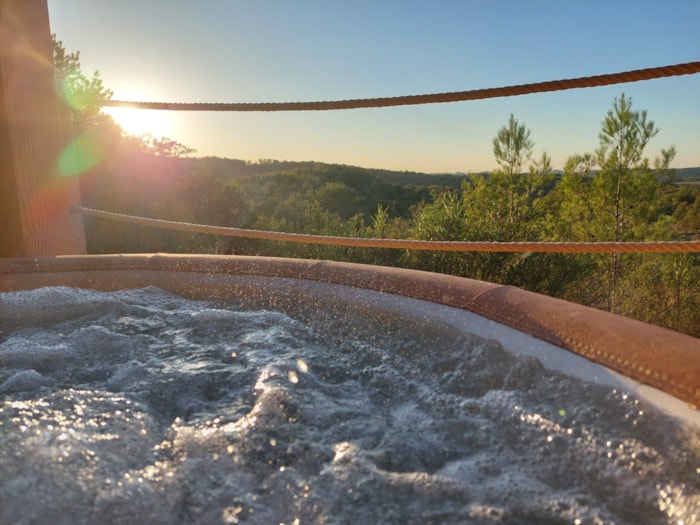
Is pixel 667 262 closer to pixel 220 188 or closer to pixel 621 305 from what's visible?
pixel 621 305

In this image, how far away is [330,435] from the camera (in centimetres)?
97

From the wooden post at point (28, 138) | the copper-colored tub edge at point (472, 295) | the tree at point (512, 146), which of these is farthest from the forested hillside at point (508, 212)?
the copper-colored tub edge at point (472, 295)

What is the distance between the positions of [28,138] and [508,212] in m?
3.67

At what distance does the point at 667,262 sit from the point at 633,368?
4.35 meters

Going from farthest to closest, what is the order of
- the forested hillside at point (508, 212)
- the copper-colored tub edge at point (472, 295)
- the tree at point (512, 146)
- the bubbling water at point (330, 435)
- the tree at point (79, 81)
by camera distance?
the tree at point (79, 81)
the tree at point (512, 146)
the forested hillside at point (508, 212)
the copper-colored tub edge at point (472, 295)
the bubbling water at point (330, 435)

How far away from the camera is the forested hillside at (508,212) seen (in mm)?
3709

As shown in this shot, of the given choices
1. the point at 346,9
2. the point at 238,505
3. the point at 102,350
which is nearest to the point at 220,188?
the point at 346,9

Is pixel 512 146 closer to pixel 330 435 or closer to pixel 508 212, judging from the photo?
pixel 508 212

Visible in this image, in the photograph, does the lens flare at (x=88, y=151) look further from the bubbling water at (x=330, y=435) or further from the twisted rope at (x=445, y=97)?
the bubbling water at (x=330, y=435)

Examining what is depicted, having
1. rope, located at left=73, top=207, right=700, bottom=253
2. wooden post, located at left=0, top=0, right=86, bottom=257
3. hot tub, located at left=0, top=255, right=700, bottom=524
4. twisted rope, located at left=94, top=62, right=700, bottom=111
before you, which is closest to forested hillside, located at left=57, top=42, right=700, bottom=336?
wooden post, located at left=0, top=0, right=86, bottom=257

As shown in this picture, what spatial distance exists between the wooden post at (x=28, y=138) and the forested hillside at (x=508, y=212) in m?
0.22

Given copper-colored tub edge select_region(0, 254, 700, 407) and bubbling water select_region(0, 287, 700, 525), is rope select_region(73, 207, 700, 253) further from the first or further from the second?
bubbling water select_region(0, 287, 700, 525)

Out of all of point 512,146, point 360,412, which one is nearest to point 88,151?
point 512,146

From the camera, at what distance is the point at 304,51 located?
267 inches
